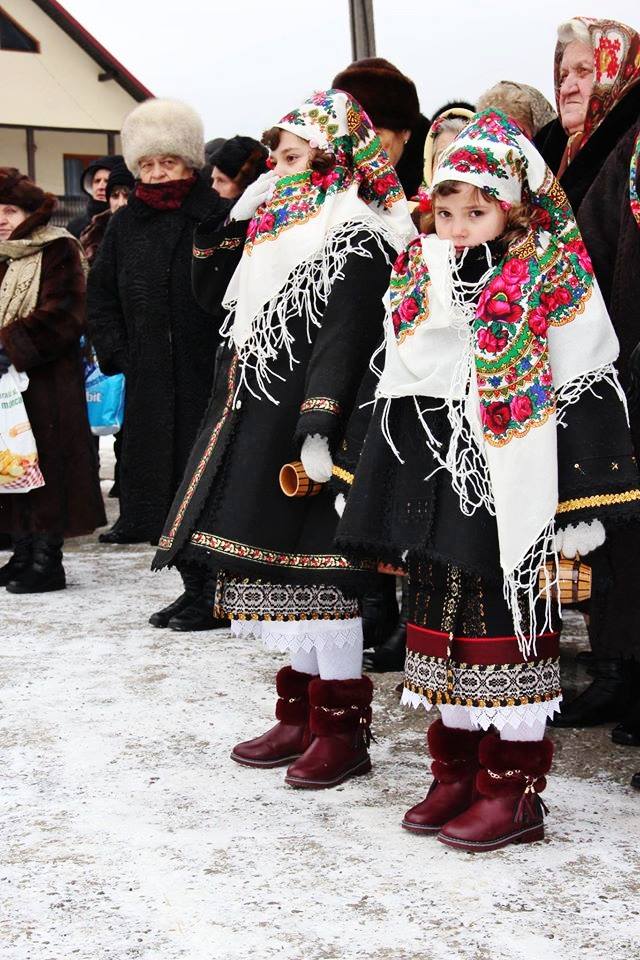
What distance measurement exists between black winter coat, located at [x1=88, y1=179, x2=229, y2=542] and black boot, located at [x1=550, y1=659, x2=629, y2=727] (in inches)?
78.3

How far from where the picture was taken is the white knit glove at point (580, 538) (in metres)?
2.92

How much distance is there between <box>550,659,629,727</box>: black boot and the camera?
13.0 feet

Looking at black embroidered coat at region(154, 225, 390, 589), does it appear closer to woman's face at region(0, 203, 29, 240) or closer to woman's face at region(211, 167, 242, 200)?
woman's face at region(211, 167, 242, 200)

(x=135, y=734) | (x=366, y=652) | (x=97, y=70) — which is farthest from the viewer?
(x=97, y=70)

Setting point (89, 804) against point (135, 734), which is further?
point (135, 734)

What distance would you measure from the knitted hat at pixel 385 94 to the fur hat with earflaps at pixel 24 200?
198cm

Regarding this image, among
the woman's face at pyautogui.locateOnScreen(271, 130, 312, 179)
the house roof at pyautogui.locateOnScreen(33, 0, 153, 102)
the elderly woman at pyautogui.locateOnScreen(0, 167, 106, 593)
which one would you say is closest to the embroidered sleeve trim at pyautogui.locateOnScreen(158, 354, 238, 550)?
the woman's face at pyautogui.locateOnScreen(271, 130, 312, 179)

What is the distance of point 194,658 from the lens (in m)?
4.84

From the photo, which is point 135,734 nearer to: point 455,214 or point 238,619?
point 238,619

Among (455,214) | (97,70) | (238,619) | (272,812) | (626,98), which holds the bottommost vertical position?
(272,812)

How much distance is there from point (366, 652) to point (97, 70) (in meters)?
22.0

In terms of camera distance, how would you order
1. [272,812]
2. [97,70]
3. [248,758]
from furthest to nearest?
[97,70] < [248,758] < [272,812]

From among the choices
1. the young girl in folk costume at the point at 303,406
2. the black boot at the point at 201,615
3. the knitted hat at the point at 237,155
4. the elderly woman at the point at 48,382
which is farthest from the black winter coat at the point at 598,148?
the elderly woman at the point at 48,382

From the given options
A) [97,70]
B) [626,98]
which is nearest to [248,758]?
[626,98]
